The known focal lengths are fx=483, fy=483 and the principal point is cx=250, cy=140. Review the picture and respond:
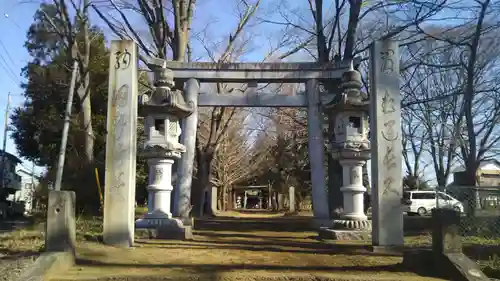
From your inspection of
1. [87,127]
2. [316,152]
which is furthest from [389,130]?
[87,127]

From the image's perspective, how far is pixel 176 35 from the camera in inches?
756

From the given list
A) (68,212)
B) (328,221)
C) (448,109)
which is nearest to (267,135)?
(448,109)

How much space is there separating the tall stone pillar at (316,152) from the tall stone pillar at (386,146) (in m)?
5.20

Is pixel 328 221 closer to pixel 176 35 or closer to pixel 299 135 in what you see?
pixel 176 35

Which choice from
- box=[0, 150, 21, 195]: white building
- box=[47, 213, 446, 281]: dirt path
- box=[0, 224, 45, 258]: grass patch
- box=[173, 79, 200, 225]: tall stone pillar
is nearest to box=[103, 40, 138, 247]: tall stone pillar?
box=[47, 213, 446, 281]: dirt path

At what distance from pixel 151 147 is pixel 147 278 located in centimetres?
662

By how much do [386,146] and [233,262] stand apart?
14.0 ft

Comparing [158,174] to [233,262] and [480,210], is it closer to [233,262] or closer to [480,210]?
[233,262]

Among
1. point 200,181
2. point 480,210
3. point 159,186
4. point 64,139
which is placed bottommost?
point 480,210

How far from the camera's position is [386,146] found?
412 inches

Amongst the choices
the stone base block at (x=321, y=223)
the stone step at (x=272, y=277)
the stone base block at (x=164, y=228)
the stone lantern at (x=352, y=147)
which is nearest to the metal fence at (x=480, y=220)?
the stone lantern at (x=352, y=147)

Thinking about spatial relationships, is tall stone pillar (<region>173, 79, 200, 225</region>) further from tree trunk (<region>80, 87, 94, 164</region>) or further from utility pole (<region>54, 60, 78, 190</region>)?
tree trunk (<region>80, 87, 94, 164</region>)

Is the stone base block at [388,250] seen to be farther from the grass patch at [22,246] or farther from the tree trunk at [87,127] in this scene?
the tree trunk at [87,127]

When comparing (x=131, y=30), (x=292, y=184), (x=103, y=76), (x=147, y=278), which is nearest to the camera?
(x=147, y=278)
